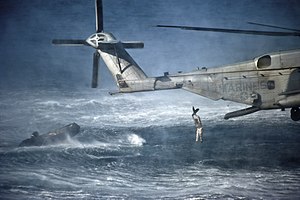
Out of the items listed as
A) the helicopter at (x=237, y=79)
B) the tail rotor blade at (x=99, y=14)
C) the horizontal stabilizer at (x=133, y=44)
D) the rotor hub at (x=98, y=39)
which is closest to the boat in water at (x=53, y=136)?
the helicopter at (x=237, y=79)

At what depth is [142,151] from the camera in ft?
46.2

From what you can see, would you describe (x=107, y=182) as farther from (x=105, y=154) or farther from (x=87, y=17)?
(x=87, y=17)

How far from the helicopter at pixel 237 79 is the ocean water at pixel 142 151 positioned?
2.03 meters

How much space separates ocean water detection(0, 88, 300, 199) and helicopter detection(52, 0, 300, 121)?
80.0 inches

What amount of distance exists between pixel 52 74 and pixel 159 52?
24.0 feet

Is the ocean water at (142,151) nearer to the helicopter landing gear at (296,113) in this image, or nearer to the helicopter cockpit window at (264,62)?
the helicopter landing gear at (296,113)

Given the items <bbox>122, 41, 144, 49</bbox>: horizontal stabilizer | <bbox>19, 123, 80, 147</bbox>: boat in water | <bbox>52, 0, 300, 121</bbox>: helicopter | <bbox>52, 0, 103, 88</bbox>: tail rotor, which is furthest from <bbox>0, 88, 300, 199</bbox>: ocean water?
<bbox>122, 41, 144, 49</bbox>: horizontal stabilizer

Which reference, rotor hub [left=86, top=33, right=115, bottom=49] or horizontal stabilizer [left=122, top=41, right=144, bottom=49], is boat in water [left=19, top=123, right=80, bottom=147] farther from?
horizontal stabilizer [left=122, top=41, right=144, bottom=49]

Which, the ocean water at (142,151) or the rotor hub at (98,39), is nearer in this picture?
the ocean water at (142,151)

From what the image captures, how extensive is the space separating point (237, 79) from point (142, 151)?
4753 mm

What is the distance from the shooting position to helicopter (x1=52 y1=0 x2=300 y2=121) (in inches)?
495

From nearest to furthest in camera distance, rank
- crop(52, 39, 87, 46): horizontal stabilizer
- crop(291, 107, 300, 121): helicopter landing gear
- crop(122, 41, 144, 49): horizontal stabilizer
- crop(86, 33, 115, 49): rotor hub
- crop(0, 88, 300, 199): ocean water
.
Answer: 1. crop(0, 88, 300, 199): ocean water
2. crop(52, 39, 87, 46): horizontal stabilizer
3. crop(122, 41, 144, 49): horizontal stabilizer
4. crop(86, 33, 115, 49): rotor hub
5. crop(291, 107, 300, 121): helicopter landing gear

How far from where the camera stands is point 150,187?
1098 centimetres

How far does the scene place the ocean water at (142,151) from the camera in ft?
35.6
